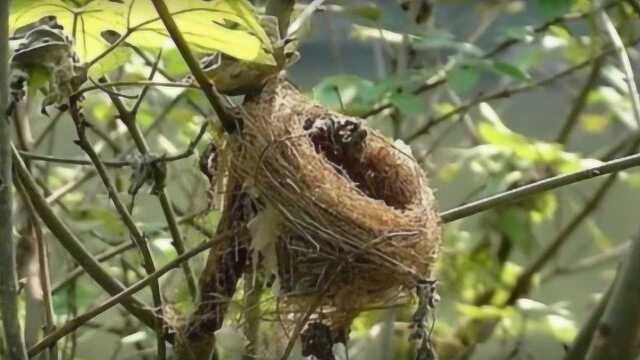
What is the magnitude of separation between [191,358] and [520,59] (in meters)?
0.97

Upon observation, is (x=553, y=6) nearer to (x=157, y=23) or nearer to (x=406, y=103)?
(x=406, y=103)

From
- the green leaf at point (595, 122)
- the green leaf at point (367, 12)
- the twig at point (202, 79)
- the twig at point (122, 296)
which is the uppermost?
the green leaf at point (595, 122)

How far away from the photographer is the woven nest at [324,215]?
0.80 metres

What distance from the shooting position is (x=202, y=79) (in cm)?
76

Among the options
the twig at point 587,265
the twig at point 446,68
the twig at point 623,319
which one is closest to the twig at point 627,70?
the twig at point 446,68

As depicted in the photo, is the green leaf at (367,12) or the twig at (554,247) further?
the twig at (554,247)

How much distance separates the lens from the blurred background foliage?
1.18m

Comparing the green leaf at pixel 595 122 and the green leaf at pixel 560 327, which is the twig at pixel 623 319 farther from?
the green leaf at pixel 595 122

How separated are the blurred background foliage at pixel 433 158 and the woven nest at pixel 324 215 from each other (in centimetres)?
7

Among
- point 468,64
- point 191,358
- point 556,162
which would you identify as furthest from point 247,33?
point 556,162

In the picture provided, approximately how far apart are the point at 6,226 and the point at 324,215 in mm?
217

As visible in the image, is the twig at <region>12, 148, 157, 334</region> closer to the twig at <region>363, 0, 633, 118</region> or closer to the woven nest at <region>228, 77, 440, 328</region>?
the woven nest at <region>228, 77, 440, 328</region>

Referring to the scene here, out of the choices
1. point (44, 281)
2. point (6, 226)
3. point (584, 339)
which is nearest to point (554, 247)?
point (584, 339)

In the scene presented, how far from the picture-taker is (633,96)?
44.9 inches
